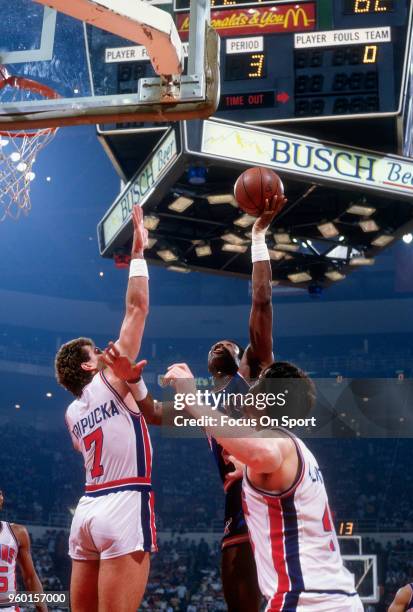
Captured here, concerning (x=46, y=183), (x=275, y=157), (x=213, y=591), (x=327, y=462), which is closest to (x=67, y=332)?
(x=46, y=183)

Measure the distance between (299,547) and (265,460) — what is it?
357 mm

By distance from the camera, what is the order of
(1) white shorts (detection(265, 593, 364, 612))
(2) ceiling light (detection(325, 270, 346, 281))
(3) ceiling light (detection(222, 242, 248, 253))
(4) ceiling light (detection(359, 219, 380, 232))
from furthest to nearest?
(2) ceiling light (detection(325, 270, 346, 281))
(3) ceiling light (detection(222, 242, 248, 253))
(4) ceiling light (detection(359, 219, 380, 232))
(1) white shorts (detection(265, 593, 364, 612))

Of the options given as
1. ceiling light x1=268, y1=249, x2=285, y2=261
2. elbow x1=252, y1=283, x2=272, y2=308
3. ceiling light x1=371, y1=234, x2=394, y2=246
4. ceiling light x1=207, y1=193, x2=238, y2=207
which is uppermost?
ceiling light x1=207, y1=193, x2=238, y2=207

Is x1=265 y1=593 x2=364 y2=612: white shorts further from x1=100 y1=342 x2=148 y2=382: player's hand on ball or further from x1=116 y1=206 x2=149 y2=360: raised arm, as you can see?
x1=116 y1=206 x2=149 y2=360: raised arm

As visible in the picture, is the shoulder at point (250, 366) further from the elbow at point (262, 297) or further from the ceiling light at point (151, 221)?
the ceiling light at point (151, 221)

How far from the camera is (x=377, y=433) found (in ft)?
70.6

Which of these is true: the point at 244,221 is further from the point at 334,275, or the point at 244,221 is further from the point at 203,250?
the point at 334,275

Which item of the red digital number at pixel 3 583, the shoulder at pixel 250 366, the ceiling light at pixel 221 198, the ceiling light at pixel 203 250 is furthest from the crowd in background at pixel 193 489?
the shoulder at pixel 250 366

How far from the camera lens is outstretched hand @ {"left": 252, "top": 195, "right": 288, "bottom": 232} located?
431cm

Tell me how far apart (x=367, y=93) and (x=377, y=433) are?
14.1 m

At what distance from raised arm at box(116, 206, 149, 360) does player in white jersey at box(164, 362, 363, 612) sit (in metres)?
0.85

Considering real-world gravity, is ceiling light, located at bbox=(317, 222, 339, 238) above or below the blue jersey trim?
above

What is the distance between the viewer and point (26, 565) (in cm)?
666

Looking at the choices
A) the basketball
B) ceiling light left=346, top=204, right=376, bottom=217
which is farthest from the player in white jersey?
ceiling light left=346, top=204, right=376, bottom=217
